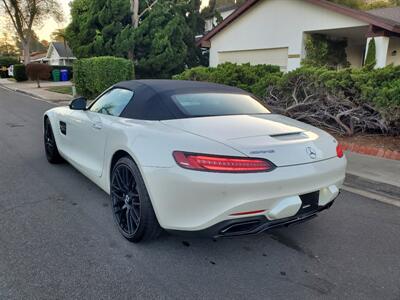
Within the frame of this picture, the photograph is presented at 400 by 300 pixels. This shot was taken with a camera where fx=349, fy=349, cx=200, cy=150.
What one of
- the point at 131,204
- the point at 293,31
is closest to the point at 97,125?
the point at 131,204

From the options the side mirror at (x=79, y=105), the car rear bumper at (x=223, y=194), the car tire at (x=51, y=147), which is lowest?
the car tire at (x=51, y=147)

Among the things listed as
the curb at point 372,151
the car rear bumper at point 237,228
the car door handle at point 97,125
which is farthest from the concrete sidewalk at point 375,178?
the car door handle at point 97,125

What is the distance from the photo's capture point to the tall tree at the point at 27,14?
39.5 metres

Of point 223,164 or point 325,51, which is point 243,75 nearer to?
point 325,51

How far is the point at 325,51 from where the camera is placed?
1359 cm

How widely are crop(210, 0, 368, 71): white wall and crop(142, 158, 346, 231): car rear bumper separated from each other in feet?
36.0

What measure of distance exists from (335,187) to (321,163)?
0.33 meters

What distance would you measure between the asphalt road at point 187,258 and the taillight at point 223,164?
2.73ft

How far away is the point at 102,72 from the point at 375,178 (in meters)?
12.5

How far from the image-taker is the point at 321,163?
272 cm

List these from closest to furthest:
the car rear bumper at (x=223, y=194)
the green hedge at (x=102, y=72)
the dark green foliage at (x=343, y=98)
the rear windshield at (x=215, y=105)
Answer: the car rear bumper at (x=223, y=194), the rear windshield at (x=215, y=105), the dark green foliage at (x=343, y=98), the green hedge at (x=102, y=72)

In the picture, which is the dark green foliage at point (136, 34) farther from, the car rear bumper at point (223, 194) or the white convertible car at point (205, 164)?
the car rear bumper at point (223, 194)

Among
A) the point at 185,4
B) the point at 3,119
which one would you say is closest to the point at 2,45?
the point at 185,4

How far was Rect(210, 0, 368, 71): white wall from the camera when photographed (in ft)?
41.0
